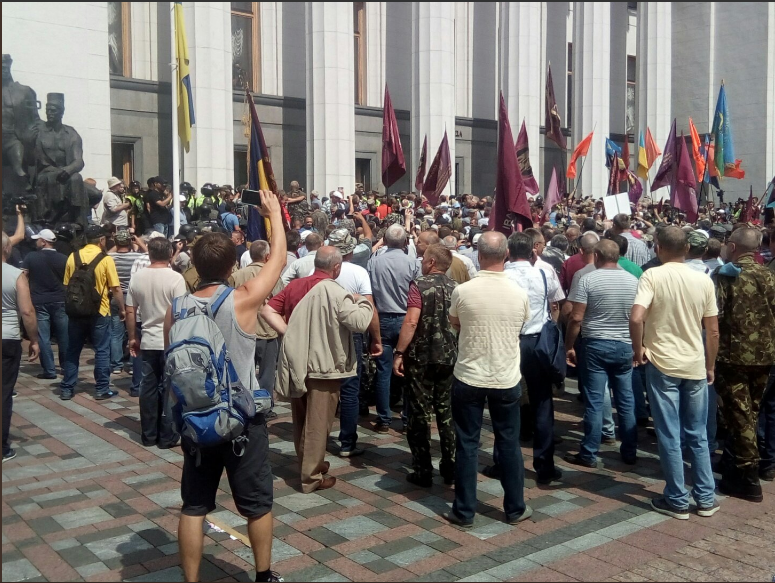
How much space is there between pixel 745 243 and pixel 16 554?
5517mm

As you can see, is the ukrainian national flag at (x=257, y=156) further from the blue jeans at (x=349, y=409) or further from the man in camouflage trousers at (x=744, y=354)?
the man in camouflage trousers at (x=744, y=354)

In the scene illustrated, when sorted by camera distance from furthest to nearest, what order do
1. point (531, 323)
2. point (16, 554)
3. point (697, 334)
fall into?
point (531, 323)
point (697, 334)
point (16, 554)

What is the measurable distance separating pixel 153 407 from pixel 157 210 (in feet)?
24.6

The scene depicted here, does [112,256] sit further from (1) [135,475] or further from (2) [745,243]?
(2) [745,243]

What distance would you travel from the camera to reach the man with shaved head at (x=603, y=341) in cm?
672

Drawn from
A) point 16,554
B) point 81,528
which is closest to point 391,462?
point 81,528

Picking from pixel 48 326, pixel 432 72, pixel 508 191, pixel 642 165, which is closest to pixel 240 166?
pixel 432 72

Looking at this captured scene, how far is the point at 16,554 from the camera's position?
4852mm

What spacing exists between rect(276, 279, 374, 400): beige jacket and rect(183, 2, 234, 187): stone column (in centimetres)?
1400

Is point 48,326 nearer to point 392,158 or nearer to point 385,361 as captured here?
point 385,361

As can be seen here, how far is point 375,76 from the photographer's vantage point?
27.3 metres

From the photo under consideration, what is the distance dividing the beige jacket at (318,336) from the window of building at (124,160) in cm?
1646

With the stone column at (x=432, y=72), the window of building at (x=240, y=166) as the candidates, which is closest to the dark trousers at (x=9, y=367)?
the window of building at (x=240, y=166)

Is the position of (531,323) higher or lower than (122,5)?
lower
